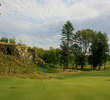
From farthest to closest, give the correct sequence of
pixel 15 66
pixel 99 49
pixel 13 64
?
pixel 99 49, pixel 13 64, pixel 15 66

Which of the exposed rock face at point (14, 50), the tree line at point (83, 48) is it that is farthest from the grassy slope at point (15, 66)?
the tree line at point (83, 48)

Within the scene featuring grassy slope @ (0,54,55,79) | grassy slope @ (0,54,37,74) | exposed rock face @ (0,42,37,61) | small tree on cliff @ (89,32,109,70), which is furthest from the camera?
small tree on cliff @ (89,32,109,70)

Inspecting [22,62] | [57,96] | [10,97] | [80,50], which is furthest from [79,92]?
[80,50]

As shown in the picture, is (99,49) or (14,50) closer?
(14,50)

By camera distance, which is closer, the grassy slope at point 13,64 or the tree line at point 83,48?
the grassy slope at point 13,64

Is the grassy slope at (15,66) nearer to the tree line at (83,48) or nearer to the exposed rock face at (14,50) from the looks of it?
the exposed rock face at (14,50)

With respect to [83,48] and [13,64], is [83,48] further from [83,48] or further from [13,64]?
[13,64]

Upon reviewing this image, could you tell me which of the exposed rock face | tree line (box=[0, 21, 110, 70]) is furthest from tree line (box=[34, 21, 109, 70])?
the exposed rock face

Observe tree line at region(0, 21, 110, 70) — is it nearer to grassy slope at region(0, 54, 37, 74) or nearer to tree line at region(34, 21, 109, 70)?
tree line at region(34, 21, 109, 70)

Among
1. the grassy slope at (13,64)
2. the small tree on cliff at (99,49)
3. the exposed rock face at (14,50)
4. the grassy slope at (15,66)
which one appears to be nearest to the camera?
the grassy slope at (15,66)

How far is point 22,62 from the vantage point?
2862 cm

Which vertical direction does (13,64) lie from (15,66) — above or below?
above

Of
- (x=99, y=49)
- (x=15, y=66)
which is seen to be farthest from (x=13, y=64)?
(x=99, y=49)

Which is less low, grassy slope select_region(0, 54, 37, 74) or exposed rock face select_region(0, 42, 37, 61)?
exposed rock face select_region(0, 42, 37, 61)
